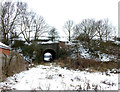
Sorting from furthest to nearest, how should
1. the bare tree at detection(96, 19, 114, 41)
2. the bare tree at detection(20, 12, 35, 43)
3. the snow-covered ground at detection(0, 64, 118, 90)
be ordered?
the bare tree at detection(96, 19, 114, 41), the bare tree at detection(20, 12, 35, 43), the snow-covered ground at detection(0, 64, 118, 90)

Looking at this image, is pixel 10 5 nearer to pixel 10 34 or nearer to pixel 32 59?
pixel 10 34

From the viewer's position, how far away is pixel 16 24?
1878cm

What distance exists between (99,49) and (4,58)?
56.3 ft

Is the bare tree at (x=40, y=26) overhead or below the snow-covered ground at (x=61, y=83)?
overhead

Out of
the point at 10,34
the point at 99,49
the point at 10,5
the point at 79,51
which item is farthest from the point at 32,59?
the point at 99,49

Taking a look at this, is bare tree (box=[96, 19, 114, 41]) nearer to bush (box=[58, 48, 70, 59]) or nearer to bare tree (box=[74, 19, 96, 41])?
bare tree (box=[74, 19, 96, 41])

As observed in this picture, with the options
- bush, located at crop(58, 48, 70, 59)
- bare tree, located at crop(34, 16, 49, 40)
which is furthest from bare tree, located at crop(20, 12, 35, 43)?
bush, located at crop(58, 48, 70, 59)

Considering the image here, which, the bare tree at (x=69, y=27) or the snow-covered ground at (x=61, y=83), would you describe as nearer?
the snow-covered ground at (x=61, y=83)

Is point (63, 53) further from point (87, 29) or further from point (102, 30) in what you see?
point (102, 30)

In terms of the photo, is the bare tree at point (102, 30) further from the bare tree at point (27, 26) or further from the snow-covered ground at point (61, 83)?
the snow-covered ground at point (61, 83)

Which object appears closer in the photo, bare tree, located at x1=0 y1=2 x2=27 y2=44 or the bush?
bare tree, located at x1=0 y1=2 x2=27 y2=44

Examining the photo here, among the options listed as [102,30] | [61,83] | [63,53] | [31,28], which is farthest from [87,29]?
[61,83]

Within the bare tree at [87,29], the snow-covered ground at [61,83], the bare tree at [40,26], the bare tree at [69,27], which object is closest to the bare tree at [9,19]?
the bare tree at [40,26]

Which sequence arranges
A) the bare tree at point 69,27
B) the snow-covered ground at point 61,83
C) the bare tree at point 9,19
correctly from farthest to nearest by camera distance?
the bare tree at point 69,27 < the bare tree at point 9,19 < the snow-covered ground at point 61,83
